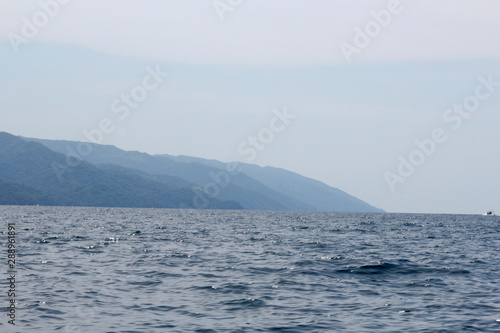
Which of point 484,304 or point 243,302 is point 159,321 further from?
point 484,304

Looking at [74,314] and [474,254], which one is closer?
[74,314]

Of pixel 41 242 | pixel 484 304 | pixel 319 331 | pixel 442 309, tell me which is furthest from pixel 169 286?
pixel 41 242

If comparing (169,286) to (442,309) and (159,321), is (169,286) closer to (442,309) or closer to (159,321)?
(159,321)

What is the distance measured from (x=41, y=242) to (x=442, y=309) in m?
42.2

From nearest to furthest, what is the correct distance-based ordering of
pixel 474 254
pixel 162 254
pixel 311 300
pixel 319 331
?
pixel 319 331 < pixel 311 300 < pixel 162 254 < pixel 474 254

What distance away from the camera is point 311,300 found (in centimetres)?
2788

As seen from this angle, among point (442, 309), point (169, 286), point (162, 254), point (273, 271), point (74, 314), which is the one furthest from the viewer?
point (162, 254)

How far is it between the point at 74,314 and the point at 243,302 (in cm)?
795

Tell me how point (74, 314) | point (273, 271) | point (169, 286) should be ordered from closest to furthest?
point (74, 314) → point (169, 286) → point (273, 271)

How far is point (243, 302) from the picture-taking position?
88.9ft

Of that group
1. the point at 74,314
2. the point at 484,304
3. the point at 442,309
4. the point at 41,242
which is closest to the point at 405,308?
the point at 442,309

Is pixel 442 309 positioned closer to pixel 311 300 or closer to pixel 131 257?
pixel 311 300

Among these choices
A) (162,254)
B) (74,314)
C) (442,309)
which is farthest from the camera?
(162,254)

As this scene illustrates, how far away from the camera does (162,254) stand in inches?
1874
